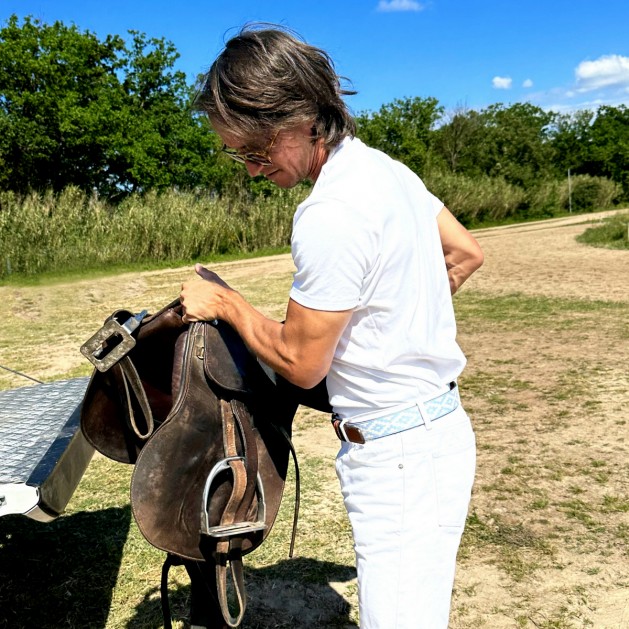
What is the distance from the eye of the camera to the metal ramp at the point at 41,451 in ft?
6.04

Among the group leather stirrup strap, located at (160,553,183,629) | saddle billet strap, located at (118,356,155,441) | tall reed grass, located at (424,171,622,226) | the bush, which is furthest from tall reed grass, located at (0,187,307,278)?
the bush

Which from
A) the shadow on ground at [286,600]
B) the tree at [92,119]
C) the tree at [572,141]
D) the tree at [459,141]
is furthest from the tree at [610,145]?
the shadow on ground at [286,600]

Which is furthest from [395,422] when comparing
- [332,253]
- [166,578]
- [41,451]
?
[41,451]

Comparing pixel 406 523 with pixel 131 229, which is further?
pixel 131 229

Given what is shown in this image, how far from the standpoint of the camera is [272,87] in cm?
141

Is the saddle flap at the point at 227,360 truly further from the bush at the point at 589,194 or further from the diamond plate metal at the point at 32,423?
the bush at the point at 589,194

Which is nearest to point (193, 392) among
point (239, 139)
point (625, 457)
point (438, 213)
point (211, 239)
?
point (239, 139)

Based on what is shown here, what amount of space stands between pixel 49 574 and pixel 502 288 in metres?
9.38

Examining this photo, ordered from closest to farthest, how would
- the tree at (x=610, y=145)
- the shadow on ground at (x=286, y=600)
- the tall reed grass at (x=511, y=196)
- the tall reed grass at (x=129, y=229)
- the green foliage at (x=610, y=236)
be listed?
the shadow on ground at (x=286, y=600)
the tall reed grass at (x=129, y=229)
the green foliage at (x=610, y=236)
the tall reed grass at (x=511, y=196)
the tree at (x=610, y=145)

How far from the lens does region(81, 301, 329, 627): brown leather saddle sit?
1.57 metres

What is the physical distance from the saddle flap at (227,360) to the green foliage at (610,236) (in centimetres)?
1626

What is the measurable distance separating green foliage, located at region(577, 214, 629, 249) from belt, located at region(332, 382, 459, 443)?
16.2 m

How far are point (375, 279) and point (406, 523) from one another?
509 mm

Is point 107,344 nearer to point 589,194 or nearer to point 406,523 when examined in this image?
point 406,523
